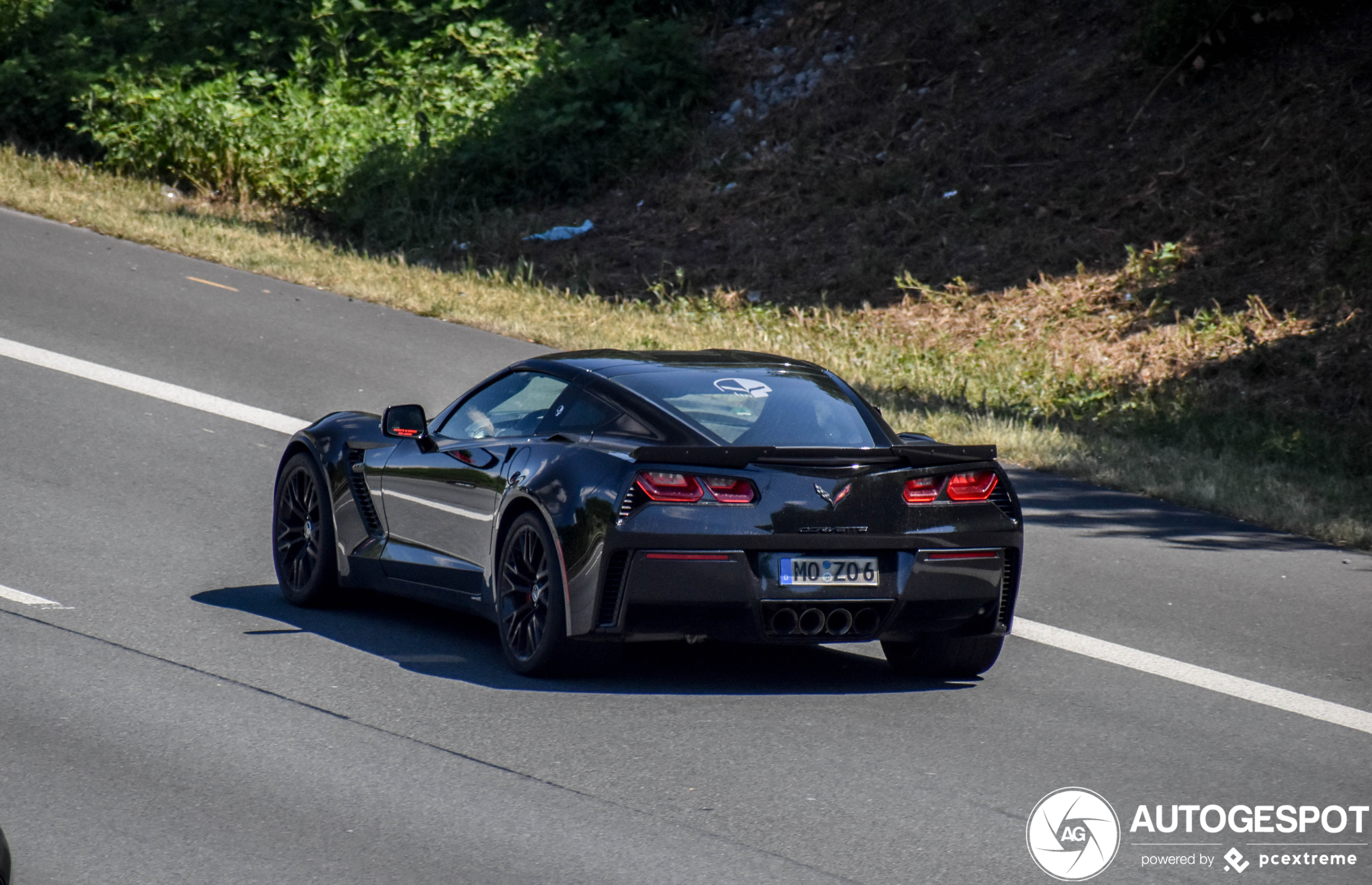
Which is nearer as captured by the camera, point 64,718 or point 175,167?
point 64,718

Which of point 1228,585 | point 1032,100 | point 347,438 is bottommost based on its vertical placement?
point 1228,585

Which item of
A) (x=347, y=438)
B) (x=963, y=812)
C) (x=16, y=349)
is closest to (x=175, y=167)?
(x=16, y=349)

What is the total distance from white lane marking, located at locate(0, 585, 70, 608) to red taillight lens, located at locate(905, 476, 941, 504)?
3.76 m

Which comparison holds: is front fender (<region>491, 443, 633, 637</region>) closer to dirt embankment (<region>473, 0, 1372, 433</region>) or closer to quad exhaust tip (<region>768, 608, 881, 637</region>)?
quad exhaust tip (<region>768, 608, 881, 637</region>)

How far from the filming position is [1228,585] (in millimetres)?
9375

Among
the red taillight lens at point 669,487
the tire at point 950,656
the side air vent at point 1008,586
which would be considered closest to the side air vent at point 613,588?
the red taillight lens at point 669,487

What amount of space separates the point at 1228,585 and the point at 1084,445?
3.67 metres

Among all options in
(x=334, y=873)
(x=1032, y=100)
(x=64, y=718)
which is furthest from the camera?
(x=1032, y=100)

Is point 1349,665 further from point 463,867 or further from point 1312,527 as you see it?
point 463,867

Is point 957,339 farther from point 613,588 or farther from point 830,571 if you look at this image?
point 613,588

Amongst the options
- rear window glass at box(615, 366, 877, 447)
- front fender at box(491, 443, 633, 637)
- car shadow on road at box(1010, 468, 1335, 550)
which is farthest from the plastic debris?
front fender at box(491, 443, 633, 637)

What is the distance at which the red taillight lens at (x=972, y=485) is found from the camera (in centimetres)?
676

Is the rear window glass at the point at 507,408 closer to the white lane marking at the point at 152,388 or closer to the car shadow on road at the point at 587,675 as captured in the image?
the car shadow on road at the point at 587,675
